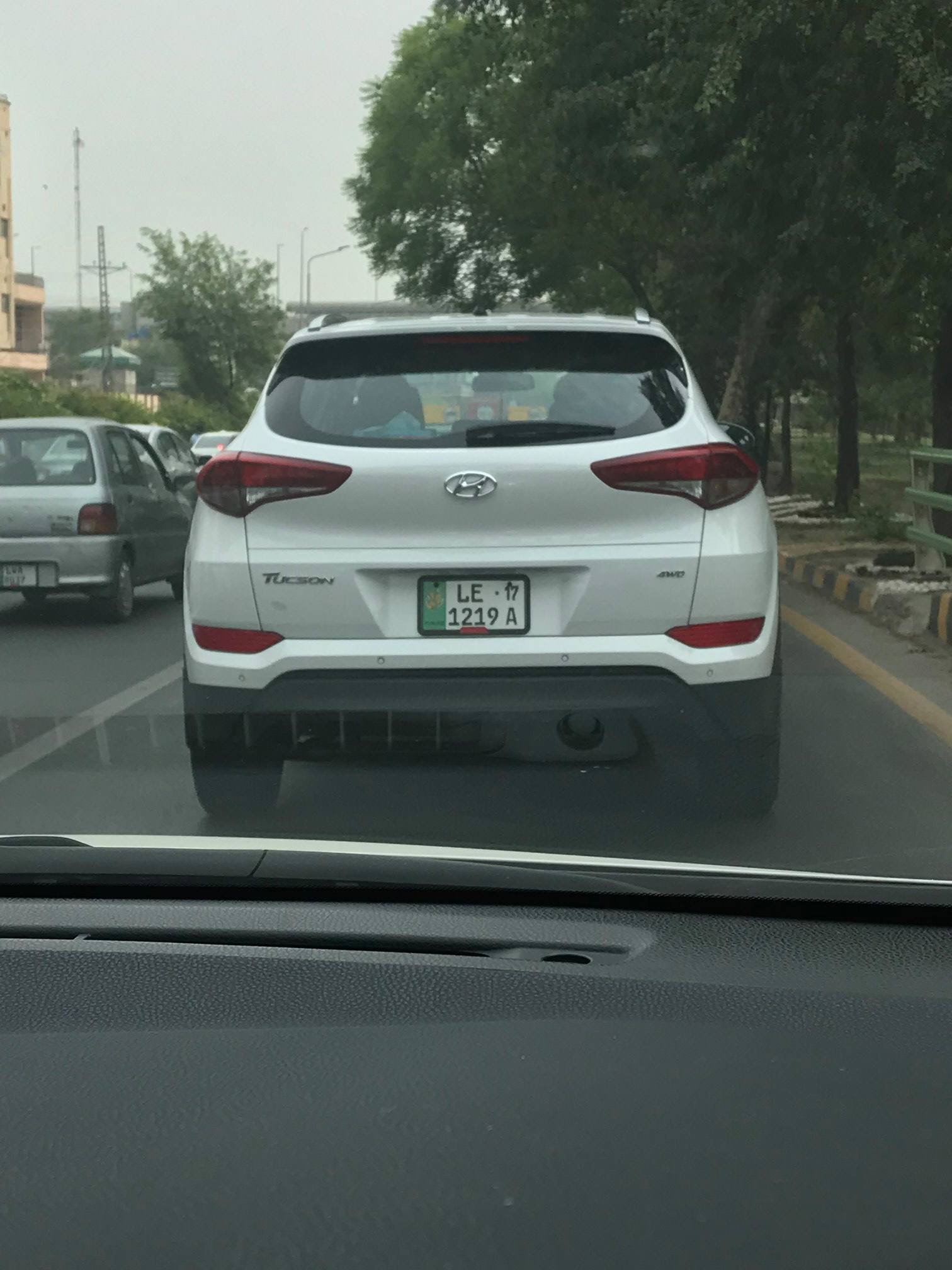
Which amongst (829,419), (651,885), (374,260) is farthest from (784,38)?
(829,419)

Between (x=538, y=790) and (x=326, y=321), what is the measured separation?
1.78 meters

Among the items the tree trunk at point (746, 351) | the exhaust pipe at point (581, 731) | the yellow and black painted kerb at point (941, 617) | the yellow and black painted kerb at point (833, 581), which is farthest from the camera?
the tree trunk at point (746, 351)

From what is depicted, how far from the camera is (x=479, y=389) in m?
5.39

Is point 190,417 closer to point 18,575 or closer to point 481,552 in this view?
point 18,575

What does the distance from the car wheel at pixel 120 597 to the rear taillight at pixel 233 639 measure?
7546 millimetres

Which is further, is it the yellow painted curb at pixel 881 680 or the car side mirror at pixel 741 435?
the yellow painted curb at pixel 881 680

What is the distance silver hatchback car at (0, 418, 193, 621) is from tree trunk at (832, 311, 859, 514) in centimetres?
1249

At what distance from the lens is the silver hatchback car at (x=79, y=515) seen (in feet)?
42.1

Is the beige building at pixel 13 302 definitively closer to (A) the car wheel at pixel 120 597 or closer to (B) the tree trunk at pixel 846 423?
(B) the tree trunk at pixel 846 423

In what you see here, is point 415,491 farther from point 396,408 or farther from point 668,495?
point 668,495

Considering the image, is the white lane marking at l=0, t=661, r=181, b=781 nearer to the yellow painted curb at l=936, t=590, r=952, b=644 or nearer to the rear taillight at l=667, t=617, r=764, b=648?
the rear taillight at l=667, t=617, r=764, b=648

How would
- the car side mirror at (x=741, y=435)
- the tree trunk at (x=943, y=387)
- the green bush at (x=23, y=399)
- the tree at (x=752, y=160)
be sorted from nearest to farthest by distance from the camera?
1. the car side mirror at (x=741, y=435)
2. the tree at (x=752, y=160)
3. the tree trunk at (x=943, y=387)
4. the green bush at (x=23, y=399)

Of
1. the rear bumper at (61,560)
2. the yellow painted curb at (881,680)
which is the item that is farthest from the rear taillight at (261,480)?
the rear bumper at (61,560)

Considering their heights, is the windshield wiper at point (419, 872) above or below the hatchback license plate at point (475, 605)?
below
